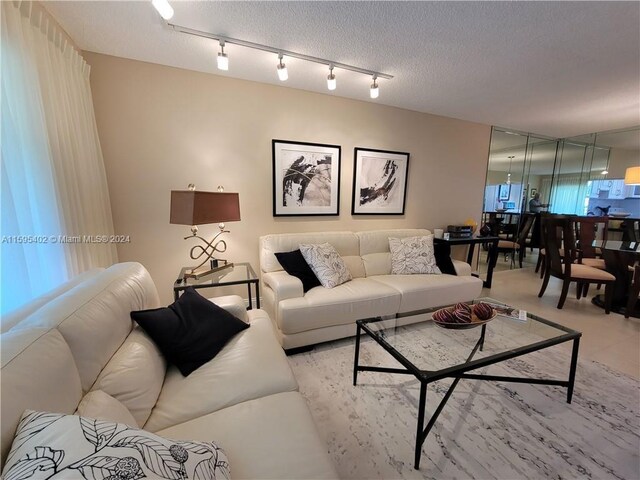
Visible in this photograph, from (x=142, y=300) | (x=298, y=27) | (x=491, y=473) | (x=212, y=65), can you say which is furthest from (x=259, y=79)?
(x=491, y=473)

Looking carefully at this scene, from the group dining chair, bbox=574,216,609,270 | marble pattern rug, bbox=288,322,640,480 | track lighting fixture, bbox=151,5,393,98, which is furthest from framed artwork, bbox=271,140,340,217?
dining chair, bbox=574,216,609,270

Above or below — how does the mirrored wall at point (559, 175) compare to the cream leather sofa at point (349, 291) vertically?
above

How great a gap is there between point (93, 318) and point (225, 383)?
1.96 ft

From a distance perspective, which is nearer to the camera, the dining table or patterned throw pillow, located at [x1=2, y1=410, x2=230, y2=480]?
patterned throw pillow, located at [x1=2, y1=410, x2=230, y2=480]

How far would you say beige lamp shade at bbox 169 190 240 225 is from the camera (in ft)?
6.45

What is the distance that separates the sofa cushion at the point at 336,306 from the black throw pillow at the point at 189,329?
0.59 metres

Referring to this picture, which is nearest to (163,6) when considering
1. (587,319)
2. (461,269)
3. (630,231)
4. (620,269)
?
(461,269)

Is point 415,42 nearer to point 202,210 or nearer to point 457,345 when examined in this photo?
point 202,210

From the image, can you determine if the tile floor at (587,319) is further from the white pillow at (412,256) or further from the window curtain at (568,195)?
the window curtain at (568,195)

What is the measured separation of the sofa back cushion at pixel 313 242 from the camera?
8.79 ft

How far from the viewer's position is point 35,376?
2.32ft

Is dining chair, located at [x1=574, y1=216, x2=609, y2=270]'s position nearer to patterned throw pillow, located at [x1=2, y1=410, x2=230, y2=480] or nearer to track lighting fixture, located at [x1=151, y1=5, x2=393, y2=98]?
track lighting fixture, located at [x1=151, y1=5, x2=393, y2=98]

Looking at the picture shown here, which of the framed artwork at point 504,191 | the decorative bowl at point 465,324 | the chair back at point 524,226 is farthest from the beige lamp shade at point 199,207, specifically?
the chair back at point 524,226

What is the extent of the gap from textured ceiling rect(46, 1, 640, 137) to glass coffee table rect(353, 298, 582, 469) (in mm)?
1985
